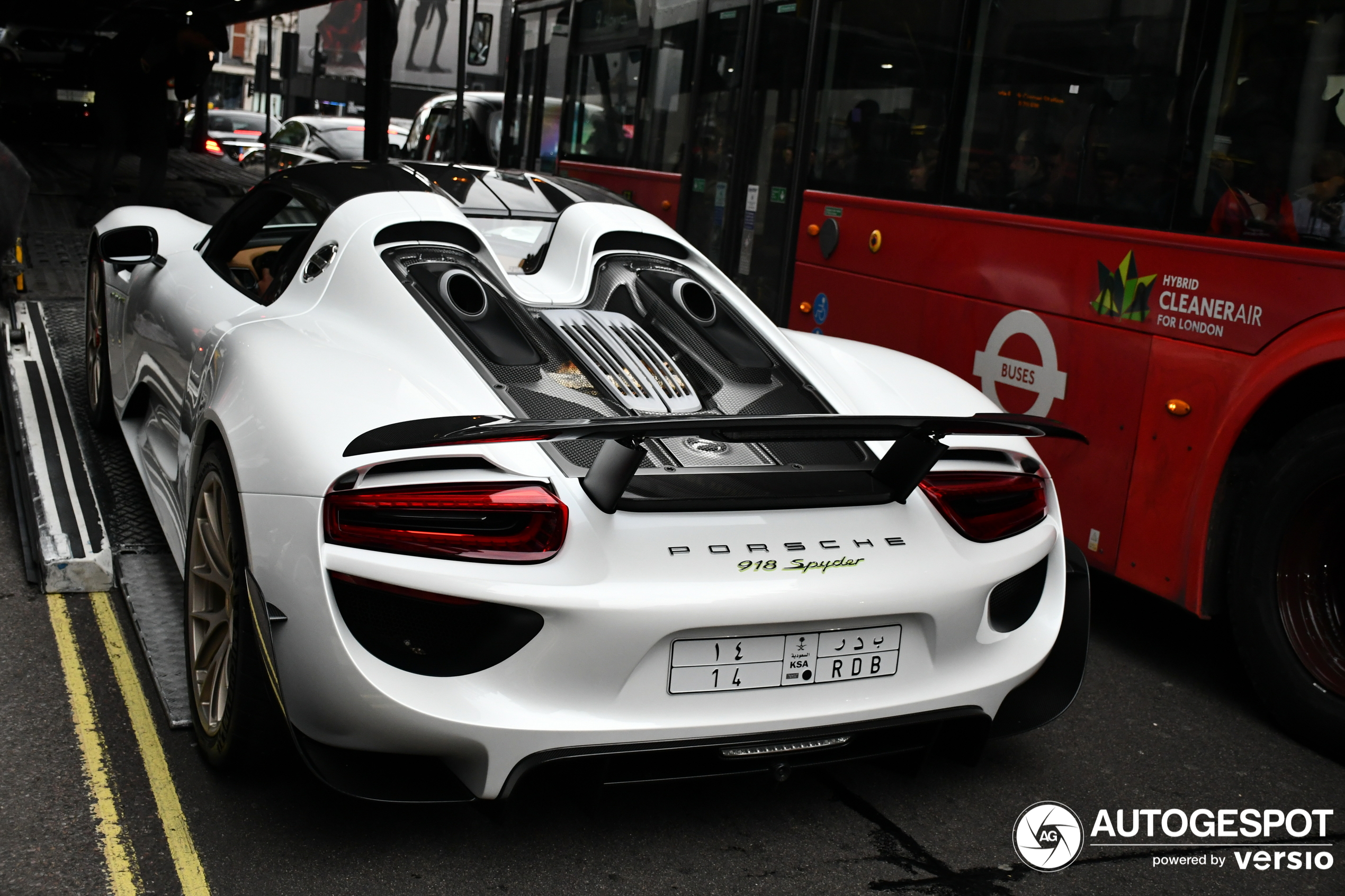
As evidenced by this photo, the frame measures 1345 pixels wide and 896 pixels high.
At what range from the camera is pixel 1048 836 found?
2.98 meters

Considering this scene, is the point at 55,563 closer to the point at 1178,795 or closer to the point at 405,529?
the point at 405,529

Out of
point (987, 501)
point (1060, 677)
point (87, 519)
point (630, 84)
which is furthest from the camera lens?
point (630, 84)

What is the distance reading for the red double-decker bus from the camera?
3680mm

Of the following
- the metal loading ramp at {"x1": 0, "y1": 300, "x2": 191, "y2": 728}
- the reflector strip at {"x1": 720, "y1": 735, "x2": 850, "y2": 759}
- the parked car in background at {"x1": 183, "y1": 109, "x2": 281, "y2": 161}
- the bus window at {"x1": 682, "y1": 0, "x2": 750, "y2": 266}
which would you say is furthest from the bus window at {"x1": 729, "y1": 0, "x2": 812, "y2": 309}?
the parked car in background at {"x1": 183, "y1": 109, "x2": 281, "y2": 161}

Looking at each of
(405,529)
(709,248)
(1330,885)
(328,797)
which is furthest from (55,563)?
(709,248)

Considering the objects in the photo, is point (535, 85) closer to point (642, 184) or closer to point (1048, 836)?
point (642, 184)

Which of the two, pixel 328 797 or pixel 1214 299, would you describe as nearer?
pixel 328 797

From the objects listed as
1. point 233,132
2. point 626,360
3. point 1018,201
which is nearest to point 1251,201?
point 1018,201

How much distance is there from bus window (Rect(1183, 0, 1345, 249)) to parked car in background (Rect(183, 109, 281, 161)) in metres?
23.3

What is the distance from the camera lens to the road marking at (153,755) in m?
2.55

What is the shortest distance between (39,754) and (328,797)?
72cm

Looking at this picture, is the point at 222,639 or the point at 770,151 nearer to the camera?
the point at 222,639

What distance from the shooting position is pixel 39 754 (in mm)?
2971

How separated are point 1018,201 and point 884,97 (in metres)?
1.11
